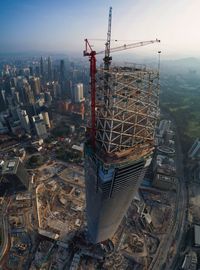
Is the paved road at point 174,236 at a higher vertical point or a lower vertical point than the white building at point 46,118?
lower

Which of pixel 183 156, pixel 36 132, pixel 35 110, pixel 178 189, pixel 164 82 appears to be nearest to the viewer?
pixel 178 189

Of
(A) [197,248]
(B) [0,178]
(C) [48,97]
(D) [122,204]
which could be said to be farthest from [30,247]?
(C) [48,97]

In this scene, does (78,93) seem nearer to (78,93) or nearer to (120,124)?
(78,93)

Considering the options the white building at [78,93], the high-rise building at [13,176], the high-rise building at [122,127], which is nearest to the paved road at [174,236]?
the high-rise building at [122,127]

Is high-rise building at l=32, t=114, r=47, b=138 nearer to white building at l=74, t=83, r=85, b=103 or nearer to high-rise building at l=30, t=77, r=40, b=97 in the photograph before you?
white building at l=74, t=83, r=85, b=103

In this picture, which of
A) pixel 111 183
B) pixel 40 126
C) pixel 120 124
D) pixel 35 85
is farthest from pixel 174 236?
pixel 35 85

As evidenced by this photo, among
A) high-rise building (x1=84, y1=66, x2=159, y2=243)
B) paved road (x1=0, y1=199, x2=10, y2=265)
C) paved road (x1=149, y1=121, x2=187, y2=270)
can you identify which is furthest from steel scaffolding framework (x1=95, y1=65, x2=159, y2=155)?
paved road (x1=0, y1=199, x2=10, y2=265)

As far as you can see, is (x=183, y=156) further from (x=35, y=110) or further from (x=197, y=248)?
(x=35, y=110)

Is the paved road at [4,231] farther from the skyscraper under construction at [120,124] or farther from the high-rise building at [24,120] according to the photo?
the high-rise building at [24,120]
